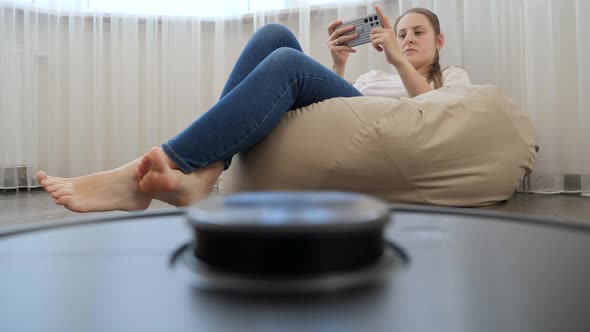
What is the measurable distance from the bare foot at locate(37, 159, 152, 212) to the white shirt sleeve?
0.98m

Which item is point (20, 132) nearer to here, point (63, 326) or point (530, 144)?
point (530, 144)

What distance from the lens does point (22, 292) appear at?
0.16 m

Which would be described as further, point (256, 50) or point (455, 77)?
point (455, 77)

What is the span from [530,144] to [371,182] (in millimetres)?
525

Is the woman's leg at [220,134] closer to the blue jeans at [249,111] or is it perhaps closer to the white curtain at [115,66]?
the blue jeans at [249,111]

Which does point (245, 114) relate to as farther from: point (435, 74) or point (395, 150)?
point (435, 74)

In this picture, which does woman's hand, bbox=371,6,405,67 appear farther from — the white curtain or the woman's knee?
the white curtain

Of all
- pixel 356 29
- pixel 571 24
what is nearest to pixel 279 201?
pixel 356 29

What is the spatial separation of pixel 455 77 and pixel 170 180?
1.04 m

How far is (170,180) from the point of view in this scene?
97 centimetres

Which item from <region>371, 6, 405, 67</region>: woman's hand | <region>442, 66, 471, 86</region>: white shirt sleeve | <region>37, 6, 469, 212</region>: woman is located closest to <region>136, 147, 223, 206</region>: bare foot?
<region>37, 6, 469, 212</region>: woman

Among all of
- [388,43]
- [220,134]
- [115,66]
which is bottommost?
[220,134]

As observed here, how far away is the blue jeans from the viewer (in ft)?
3.33

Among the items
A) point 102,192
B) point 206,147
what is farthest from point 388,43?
point 102,192
